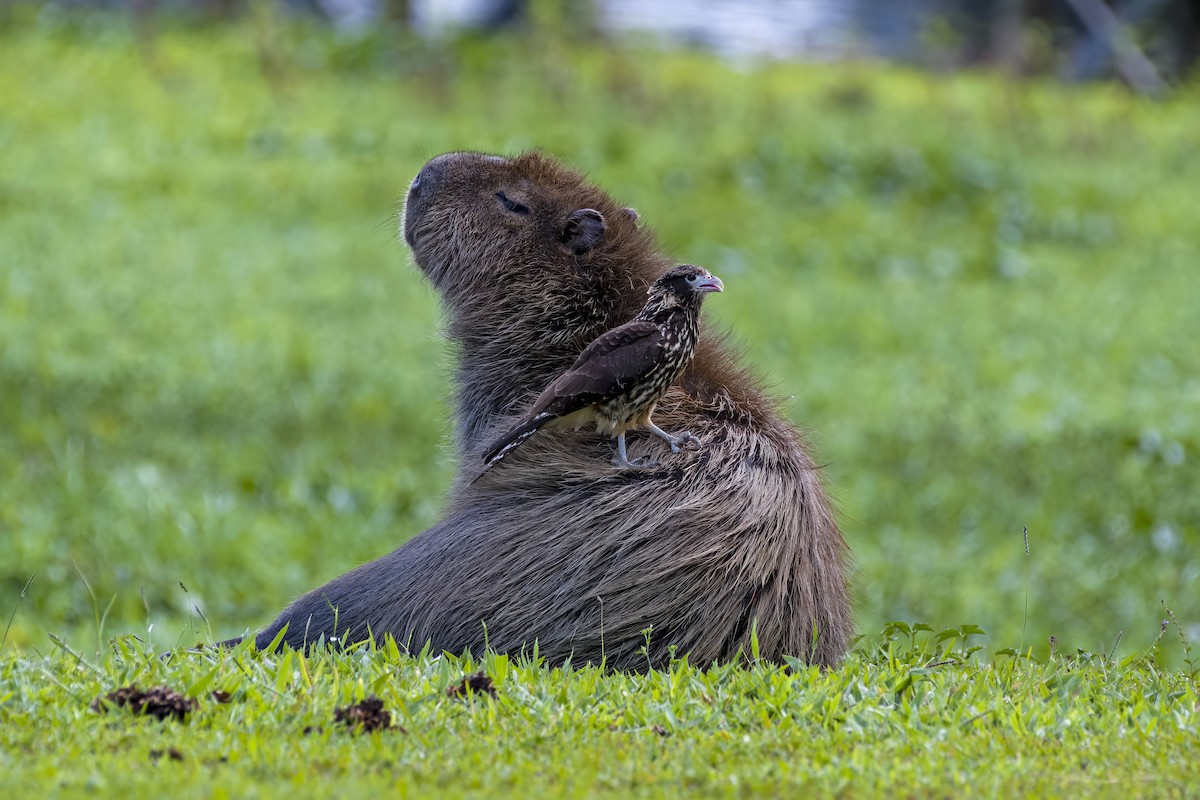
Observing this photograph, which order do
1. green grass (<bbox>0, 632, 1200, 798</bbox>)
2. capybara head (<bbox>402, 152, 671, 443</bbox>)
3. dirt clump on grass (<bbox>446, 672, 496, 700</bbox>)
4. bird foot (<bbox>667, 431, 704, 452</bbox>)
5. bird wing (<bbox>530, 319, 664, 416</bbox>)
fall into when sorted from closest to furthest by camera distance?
green grass (<bbox>0, 632, 1200, 798</bbox>)
dirt clump on grass (<bbox>446, 672, 496, 700</bbox>)
bird wing (<bbox>530, 319, 664, 416</bbox>)
bird foot (<bbox>667, 431, 704, 452</bbox>)
capybara head (<bbox>402, 152, 671, 443</bbox>)

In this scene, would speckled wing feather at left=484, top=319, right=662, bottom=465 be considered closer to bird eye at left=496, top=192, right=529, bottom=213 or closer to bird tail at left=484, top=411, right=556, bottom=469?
bird tail at left=484, top=411, right=556, bottom=469

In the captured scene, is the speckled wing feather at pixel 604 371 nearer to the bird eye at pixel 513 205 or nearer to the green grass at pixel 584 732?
the green grass at pixel 584 732

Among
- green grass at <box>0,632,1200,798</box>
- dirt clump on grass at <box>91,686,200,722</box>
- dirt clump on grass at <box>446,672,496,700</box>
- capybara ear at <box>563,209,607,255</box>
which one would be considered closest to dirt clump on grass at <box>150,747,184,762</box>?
green grass at <box>0,632,1200,798</box>

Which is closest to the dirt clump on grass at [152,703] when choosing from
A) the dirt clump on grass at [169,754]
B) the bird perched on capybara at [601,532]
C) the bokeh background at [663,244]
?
the dirt clump on grass at [169,754]

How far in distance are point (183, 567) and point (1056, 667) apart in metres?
4.31

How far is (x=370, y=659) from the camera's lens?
3.38m

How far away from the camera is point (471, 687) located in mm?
3117

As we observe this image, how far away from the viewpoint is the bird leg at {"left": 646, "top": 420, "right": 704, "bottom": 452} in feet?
11.8

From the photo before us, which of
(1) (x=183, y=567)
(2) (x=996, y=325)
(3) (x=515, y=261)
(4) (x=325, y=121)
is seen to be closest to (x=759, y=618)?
(3) (x=515, y=261)

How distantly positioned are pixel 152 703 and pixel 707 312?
2358 millimetres

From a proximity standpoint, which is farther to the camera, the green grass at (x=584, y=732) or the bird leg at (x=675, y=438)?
the bird leg at (x=675, y=438)

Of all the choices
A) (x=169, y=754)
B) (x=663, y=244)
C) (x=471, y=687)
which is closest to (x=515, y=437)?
(x=471, y=687)

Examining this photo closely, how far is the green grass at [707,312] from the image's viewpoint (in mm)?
2936

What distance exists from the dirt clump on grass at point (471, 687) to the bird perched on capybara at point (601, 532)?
400mm
